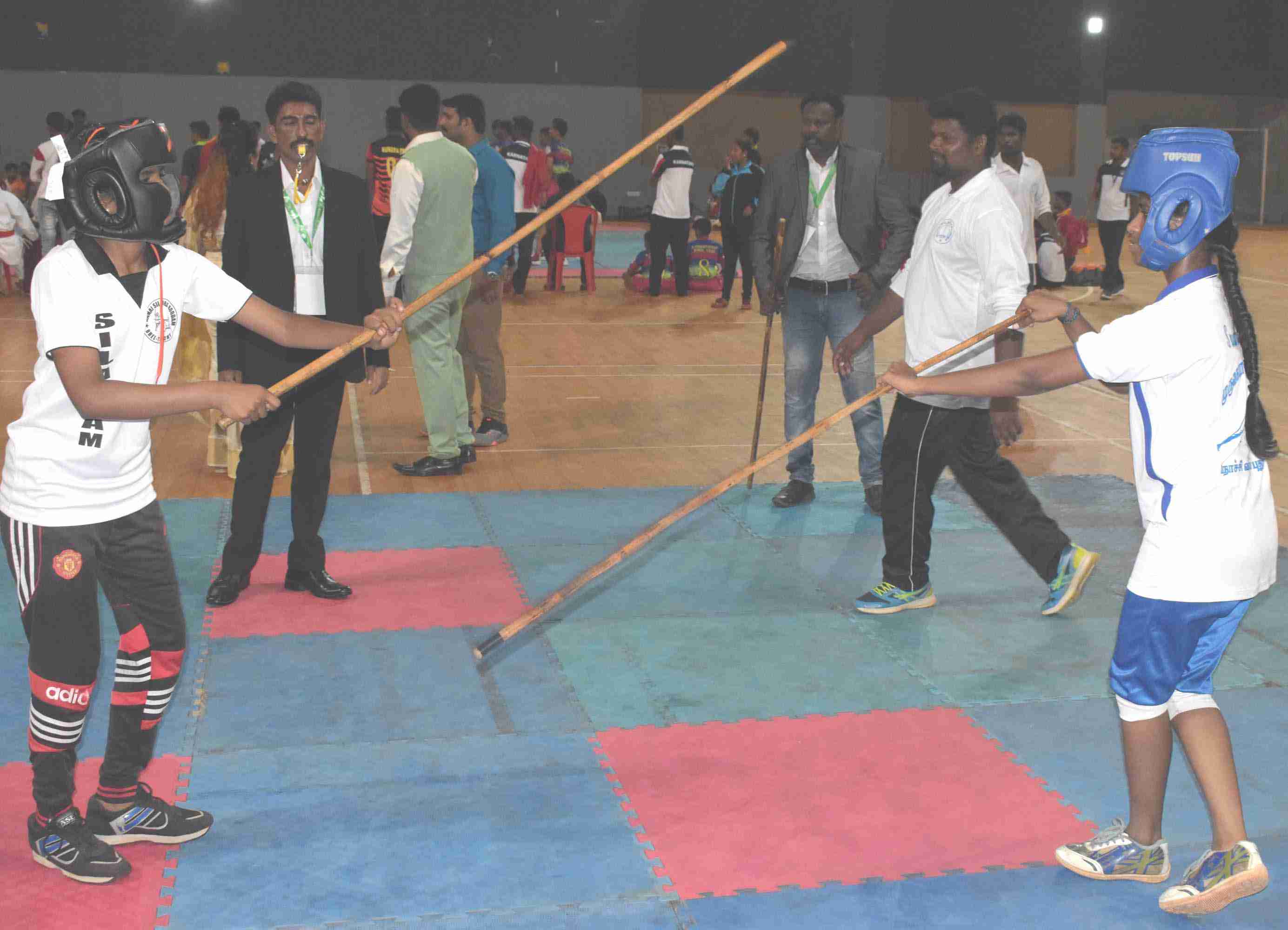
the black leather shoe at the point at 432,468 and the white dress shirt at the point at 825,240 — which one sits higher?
the white dress shirt at the point at 825,240

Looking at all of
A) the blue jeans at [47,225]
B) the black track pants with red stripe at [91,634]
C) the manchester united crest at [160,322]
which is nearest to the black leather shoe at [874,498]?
the black track pants with red stripe at [91,634]

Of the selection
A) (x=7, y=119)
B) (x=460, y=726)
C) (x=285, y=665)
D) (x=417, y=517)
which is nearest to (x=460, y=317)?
(x=417, y=517)

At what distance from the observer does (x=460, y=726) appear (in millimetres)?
4371

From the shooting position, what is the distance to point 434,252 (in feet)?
24.9

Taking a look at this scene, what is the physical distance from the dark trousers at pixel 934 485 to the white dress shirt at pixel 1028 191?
8.38 ft

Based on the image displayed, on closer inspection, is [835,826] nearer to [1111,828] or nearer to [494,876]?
[1111,828]

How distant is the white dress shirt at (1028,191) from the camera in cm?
858

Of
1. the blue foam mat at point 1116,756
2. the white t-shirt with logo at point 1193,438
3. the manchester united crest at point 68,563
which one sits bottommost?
the blue foam mat at point 1116,756

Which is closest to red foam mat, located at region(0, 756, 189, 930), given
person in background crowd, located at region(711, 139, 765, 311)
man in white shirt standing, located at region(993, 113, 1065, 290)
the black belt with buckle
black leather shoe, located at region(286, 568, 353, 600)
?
black leather shoe, located at region(286, 568, 353, 600)

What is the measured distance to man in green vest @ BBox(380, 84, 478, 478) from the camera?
7379 millimetres

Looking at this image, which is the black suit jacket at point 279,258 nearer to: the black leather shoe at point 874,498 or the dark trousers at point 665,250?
the black leather shoe at point 874,498

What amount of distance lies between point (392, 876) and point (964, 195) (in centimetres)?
347

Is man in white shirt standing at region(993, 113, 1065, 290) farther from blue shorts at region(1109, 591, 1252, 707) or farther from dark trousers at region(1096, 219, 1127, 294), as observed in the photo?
blue shorts at region(1109, 591, 1252, 707)

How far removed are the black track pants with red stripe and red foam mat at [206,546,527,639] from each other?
5.47ft
